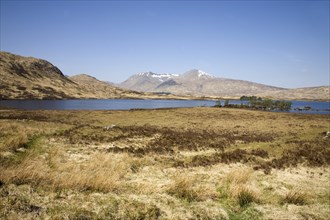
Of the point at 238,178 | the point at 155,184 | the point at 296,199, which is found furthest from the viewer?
the point at 238,178

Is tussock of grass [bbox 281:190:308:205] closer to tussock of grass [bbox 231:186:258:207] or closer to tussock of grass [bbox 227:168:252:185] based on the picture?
tussock of grass [bbox 231:186:258:207]

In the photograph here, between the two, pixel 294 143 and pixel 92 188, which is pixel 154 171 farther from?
pixel 294 143

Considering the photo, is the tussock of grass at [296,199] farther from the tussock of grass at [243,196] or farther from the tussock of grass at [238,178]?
the tussock of grass at [238,178]

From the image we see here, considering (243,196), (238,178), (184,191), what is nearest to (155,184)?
(184,191)

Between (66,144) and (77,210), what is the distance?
15660 millimetres

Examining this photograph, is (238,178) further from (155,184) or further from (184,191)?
(155,184)

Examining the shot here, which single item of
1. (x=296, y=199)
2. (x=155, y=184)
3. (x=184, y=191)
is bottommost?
(x=296, y=199)

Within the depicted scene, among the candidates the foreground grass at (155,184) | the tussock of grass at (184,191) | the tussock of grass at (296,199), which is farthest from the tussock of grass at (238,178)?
the tussock of grass at (184,191)

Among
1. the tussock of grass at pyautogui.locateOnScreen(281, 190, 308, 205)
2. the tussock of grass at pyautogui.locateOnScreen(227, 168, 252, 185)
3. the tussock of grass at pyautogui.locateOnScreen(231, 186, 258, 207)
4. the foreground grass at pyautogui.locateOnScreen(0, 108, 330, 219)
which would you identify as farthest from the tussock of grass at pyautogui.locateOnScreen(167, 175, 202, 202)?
the tussock of grass at pyautogui.locateOnScreen(281, 190, 308, 205)

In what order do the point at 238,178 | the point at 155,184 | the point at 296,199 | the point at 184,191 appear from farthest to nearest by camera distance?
the point at 238,178 < the point at 155,184 < the point at 296,199 < the point at 184,191

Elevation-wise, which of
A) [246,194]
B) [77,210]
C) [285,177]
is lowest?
[285,177]

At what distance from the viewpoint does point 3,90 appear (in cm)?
19000

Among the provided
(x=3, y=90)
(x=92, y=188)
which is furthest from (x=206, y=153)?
(x=3, y=90)

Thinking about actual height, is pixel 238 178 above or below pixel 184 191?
below
